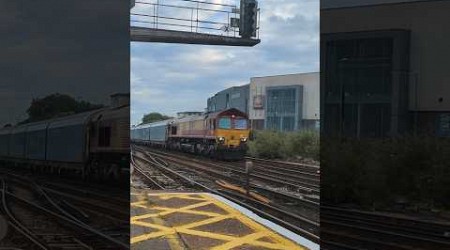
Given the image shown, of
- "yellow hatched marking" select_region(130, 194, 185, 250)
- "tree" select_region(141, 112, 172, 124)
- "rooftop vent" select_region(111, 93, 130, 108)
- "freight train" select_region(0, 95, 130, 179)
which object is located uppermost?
"rooftop vent" select_region(111, 93, 130, 108)

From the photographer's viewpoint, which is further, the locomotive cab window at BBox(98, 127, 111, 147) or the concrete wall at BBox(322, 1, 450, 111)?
the concrete wall at BBox(322, 1, 450, 111)

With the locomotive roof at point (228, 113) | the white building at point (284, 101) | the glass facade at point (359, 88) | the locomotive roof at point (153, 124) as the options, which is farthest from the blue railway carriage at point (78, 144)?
the glass facade at point (359, 88)

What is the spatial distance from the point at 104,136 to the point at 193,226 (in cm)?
87

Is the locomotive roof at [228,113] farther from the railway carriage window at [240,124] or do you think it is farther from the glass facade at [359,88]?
the glass facade at [359,88]

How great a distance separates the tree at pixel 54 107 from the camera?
3.69 metres

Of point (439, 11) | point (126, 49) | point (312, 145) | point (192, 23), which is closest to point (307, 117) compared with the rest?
point (312, 145)

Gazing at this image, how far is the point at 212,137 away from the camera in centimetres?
436

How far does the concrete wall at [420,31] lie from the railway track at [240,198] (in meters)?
2.60

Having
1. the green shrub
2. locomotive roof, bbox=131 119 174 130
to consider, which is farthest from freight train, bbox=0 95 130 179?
the green shrub

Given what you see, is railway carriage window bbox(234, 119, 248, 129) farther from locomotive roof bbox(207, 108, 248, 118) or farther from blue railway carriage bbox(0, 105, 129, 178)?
blue railway carriage bbox(0, 105, 129, 178)

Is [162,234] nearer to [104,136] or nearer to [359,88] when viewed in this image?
[104,136]

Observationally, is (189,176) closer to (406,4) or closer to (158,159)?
(158,159)

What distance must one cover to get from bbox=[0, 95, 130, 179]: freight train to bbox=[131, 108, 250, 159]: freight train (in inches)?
10.0

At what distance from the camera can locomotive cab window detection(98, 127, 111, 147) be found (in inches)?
149
